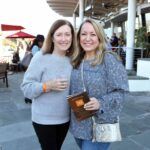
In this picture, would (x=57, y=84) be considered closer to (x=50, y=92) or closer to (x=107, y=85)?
(x=50, y=92)

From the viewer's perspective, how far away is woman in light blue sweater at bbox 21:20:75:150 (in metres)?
2.85

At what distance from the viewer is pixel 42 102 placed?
290 centimetres

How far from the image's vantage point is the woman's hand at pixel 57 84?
2729 mm

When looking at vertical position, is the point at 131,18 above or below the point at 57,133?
above

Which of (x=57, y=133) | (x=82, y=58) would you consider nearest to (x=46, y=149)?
(x=57, y=133)

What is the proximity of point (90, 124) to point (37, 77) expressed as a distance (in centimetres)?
58

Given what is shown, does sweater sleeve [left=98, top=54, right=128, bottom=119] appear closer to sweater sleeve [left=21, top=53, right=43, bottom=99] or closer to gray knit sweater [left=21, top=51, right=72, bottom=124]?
gray knit sweater [left=21, top=51, right=72, bottom=124]

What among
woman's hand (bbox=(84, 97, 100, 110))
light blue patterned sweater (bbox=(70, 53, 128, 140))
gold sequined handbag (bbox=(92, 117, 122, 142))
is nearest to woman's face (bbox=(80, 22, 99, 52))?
light blue patterned sweater (bbox=(70, 53, 128, 140))

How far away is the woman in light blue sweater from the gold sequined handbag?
0.34 meters

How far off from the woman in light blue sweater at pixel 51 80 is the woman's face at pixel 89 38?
0.16 m

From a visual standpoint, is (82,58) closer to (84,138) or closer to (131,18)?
(84,138)

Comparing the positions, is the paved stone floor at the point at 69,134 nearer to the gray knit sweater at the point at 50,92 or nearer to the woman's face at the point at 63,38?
the gray knit sweater at the point at 50,92

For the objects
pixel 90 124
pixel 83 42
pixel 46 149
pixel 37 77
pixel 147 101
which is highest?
pixel 83 42

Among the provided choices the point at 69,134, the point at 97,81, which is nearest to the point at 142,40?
the point at 69,134
